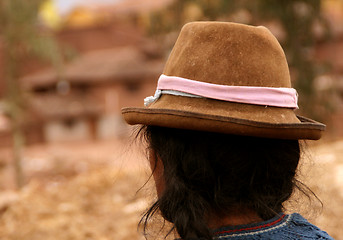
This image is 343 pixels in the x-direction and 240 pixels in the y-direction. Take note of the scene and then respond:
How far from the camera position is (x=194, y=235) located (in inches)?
49.2

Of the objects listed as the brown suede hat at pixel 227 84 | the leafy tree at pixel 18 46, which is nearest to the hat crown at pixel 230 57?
the brown suede hat at pixel 227 84

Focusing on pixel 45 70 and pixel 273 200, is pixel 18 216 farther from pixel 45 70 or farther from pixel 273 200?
pixel 45 70

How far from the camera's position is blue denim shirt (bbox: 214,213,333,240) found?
1.32m

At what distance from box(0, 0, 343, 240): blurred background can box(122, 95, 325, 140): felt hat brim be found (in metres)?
0.39

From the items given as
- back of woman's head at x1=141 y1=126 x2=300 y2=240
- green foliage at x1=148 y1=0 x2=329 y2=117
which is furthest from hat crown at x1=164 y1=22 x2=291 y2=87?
green foliage at x1=148 y1=0 x2=329 y2=117

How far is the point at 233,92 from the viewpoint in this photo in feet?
4.43

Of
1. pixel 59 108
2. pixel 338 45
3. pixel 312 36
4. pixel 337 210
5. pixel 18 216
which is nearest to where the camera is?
pixel 337 210

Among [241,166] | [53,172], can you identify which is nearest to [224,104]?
[241,166]

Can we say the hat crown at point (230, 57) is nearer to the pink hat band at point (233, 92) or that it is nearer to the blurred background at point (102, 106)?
the pink hat band at point (233, 92)

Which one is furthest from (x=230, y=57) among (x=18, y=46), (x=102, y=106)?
(x=102, y=106)

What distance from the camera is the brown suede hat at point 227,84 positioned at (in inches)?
50.1

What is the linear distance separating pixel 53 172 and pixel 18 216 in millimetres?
12560

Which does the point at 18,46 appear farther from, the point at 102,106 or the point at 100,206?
the point at 102,106

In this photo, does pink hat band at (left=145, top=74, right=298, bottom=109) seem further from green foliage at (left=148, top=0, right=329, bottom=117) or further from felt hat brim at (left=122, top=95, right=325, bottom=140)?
green foliage at (left=148, top=0, right=329, bottom=117)
